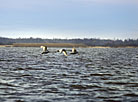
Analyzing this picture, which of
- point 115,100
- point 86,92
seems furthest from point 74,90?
point 115,100

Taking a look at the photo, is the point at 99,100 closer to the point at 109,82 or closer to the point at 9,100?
the point at 9,100

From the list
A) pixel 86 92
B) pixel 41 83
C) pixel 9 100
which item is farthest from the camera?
pixel 41 83

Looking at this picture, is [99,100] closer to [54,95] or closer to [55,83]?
[54,95]

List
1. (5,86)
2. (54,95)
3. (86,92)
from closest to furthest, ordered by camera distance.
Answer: (54,95)
(86,92)
(5,86)

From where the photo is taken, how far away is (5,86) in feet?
69.1

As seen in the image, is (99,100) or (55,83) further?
(55,83)

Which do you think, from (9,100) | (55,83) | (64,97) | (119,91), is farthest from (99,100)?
(55,83)

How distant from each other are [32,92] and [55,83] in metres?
4.29

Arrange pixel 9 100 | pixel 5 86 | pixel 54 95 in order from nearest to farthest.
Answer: pixel 9 100 < pixel 54 95 < pixel 5 86

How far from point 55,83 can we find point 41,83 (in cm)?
104

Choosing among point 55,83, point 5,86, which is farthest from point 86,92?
point 5,86

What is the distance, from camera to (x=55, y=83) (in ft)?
74.8

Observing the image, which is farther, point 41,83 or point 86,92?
point 41,83

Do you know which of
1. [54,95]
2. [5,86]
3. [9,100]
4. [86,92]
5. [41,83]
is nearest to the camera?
[9,100]
